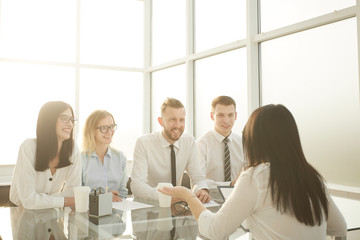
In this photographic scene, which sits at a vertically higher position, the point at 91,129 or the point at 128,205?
the point at 91,129

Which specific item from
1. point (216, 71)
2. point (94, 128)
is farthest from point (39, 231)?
point (216, 71)

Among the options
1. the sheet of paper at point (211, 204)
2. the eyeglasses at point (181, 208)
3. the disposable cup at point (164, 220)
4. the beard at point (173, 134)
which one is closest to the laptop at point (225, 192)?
the sheet of paper at point (211, 204)

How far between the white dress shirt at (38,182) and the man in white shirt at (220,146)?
1.27m

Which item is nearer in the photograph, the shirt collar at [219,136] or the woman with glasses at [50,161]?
the woman with glasses at [50,161]

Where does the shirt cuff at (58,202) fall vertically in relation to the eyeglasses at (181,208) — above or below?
Answer: above

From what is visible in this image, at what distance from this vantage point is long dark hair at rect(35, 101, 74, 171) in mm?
2131

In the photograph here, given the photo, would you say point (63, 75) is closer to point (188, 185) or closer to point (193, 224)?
point (188, 185)

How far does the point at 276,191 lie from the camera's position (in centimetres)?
116

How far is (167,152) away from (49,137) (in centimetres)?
97

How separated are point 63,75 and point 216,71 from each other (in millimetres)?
2222

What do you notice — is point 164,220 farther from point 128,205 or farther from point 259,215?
point 259,215

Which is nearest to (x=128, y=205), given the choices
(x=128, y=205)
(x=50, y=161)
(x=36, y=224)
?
(x=128, y=205)

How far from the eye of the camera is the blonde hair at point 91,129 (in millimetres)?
2598

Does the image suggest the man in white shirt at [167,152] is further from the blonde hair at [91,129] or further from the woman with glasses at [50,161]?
the woman with glasses at [50,161]
